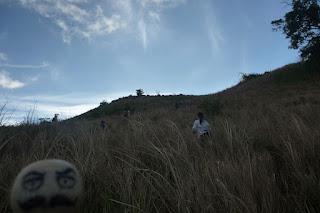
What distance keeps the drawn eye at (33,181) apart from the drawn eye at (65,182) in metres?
0.05

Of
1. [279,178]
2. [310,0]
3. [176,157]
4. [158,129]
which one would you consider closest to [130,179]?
[176,157]

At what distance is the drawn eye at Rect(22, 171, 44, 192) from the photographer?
1.22 m

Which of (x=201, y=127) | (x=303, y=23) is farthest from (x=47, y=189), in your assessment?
(x=303, y=23)

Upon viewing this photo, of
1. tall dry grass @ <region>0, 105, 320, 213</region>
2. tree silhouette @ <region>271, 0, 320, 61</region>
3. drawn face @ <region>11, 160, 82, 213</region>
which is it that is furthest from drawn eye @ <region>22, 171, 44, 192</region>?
tree silhouette @ <region>271, 0, 320, 61</region>

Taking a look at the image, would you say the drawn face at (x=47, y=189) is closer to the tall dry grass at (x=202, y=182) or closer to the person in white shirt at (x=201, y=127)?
the tall dry grass at (x=202, y=182)

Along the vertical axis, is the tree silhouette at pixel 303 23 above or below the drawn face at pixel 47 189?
above

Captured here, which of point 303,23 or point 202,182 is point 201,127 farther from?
point 303,23

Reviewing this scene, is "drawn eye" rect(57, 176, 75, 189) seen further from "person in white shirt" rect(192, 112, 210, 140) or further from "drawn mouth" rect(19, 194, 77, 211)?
"person in white shirt" rect(192, 112, 210, 140)

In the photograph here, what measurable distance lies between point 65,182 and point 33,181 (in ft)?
0.31

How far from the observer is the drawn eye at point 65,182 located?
1240 mm

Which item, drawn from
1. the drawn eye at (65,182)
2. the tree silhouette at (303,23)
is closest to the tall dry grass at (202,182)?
the drawn eye at (65,182)

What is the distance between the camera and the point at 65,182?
4.10 feet

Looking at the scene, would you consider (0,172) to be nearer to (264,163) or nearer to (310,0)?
(264,163)

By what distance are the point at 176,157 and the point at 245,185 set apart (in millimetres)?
1043
